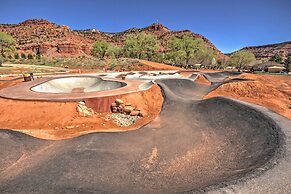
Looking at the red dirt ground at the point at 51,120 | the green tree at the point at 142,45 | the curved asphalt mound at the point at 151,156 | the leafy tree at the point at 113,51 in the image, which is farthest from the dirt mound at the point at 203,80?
the leafy tree at the point at 113,51

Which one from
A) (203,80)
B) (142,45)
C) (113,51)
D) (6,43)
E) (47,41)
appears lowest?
(203,80)

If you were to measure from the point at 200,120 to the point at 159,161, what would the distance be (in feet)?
17.5

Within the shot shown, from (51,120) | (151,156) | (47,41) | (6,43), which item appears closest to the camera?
(151,156)

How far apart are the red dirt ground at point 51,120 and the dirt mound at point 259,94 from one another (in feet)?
27.4

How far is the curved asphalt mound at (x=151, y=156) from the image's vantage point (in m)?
6.35

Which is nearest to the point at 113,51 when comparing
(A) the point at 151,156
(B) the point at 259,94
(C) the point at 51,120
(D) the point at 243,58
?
(D) the point at 243,58

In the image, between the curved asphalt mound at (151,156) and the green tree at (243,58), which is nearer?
the curved asphalt mound at (151,156)

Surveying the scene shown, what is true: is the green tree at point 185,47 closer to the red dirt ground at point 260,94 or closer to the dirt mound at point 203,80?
the dirt mound at point 203,80

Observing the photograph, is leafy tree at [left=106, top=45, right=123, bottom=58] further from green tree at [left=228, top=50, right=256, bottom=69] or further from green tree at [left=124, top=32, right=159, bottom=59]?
green tree at [left=228, top=50, right=256, bottom=69]

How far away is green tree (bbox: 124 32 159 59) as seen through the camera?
219 ft

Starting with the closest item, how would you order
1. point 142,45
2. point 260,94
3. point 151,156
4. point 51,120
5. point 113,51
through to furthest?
Answer: point 151,156, point 51,120, point 260,94, point 142,45, point 113,51

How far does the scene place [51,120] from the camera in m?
13.5

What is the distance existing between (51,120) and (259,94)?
1730 cm

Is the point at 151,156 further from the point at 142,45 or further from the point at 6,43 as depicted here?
the point at 142,45
